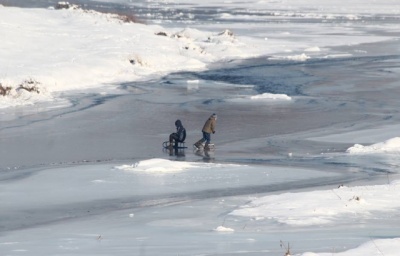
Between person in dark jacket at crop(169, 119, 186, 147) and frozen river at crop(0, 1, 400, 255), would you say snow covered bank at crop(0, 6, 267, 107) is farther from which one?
person in dark jacket at crop(169, 119, 186, 147)

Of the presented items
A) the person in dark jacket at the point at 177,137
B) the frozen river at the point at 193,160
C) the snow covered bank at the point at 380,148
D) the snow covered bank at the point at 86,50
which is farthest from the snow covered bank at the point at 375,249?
the snow covered bank at the point at 86,50

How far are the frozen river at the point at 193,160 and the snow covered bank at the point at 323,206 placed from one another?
26cm

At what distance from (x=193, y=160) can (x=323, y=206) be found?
667cm

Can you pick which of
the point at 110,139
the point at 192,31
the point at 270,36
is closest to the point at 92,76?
the point at 110,139

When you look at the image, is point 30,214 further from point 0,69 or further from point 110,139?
point 0,69

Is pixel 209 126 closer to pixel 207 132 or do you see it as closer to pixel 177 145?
pixel 207 132

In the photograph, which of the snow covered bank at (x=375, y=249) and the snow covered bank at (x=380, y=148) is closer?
the snow covered bank at (x=375, y=249)

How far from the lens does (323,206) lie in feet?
44.8

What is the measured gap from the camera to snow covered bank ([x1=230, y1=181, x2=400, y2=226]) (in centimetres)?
1302

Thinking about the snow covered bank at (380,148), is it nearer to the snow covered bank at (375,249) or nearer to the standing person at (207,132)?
the standing person at (207,132)

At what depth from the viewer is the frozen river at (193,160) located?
12.0m

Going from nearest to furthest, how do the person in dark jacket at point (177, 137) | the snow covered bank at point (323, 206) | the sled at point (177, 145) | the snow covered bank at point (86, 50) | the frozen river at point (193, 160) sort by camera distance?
1. the frozen river at point (193, 160)
2. the snow covered bank at point (323, 206)
3. the person in dark jacket at point (177, 137)
4. the sled at point (177, 145)
5. the snow covered bank at point (86, 50)

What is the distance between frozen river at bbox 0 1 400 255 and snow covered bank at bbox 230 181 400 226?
264 mm

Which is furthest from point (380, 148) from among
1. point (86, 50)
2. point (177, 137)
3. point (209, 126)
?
point (86, 50)
